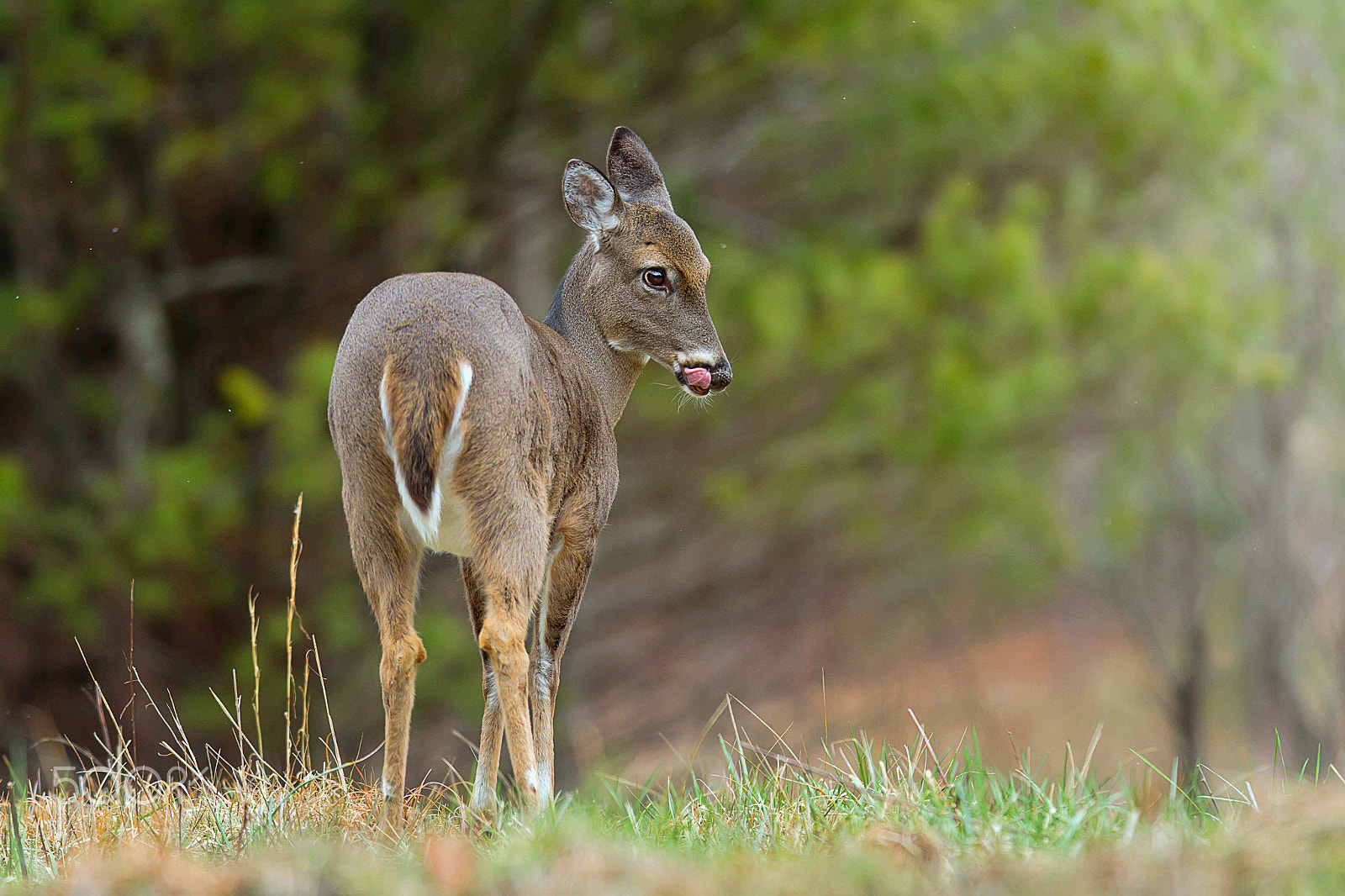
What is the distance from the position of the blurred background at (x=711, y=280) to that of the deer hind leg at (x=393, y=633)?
3019mm

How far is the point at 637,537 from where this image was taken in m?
12.1

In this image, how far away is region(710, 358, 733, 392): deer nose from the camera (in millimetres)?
4742

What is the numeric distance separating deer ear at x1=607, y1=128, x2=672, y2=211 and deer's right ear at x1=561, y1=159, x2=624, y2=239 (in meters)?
0.09

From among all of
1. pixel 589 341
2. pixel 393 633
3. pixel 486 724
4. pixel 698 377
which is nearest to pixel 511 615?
pixel 393 633

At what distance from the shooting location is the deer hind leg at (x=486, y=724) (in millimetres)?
4375

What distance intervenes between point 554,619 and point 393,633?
77 cm

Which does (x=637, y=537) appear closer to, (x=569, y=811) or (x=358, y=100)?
(x=358, y=100)

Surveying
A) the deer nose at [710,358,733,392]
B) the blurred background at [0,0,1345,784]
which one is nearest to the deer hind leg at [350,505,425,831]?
the deer nose at [710,358,733,392]

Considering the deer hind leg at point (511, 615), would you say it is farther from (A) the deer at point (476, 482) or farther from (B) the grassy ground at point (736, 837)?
(B) the grassy ground at point (736, 837)

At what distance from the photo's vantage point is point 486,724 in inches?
181

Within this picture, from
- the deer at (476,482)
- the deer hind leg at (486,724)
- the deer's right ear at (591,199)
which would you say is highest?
the deer's right ear at (591,199)

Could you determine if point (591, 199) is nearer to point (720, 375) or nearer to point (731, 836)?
point (720, 375)

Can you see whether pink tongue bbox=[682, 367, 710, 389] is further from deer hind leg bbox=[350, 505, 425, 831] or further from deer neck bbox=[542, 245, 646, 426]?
deer hind leg bbox=[350, 505, 425, 831]

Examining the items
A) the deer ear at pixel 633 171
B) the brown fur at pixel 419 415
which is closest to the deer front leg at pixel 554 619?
the brown fur at pixel 419 415
